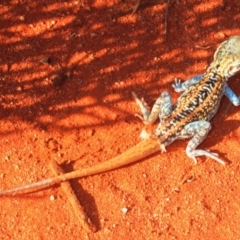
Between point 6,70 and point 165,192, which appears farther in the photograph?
point 6,70

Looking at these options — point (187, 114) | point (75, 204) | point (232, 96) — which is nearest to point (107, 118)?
point (187, 114)

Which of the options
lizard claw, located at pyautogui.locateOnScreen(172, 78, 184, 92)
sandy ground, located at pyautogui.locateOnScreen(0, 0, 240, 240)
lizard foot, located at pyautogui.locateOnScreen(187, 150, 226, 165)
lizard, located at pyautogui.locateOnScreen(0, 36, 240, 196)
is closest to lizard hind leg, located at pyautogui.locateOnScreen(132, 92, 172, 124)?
lizard, located at pyautogui.locateOnScreen(0, 36, 240, 196)

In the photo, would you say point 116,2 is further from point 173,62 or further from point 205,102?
point 205,102

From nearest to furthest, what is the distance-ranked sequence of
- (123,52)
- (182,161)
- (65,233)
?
1. (65,233)
2. (182,161)
3. (123,52)

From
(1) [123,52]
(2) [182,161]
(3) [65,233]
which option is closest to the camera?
(3) [65,233]

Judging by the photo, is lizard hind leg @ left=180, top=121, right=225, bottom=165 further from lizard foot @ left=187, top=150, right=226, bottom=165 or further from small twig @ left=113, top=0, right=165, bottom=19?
small twig @ left=113, top=0, right=165, bottom=19

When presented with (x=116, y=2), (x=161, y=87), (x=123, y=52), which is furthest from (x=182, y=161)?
(x=116, y=2)

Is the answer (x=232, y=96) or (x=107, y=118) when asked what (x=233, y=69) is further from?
(x=107, y=118)
